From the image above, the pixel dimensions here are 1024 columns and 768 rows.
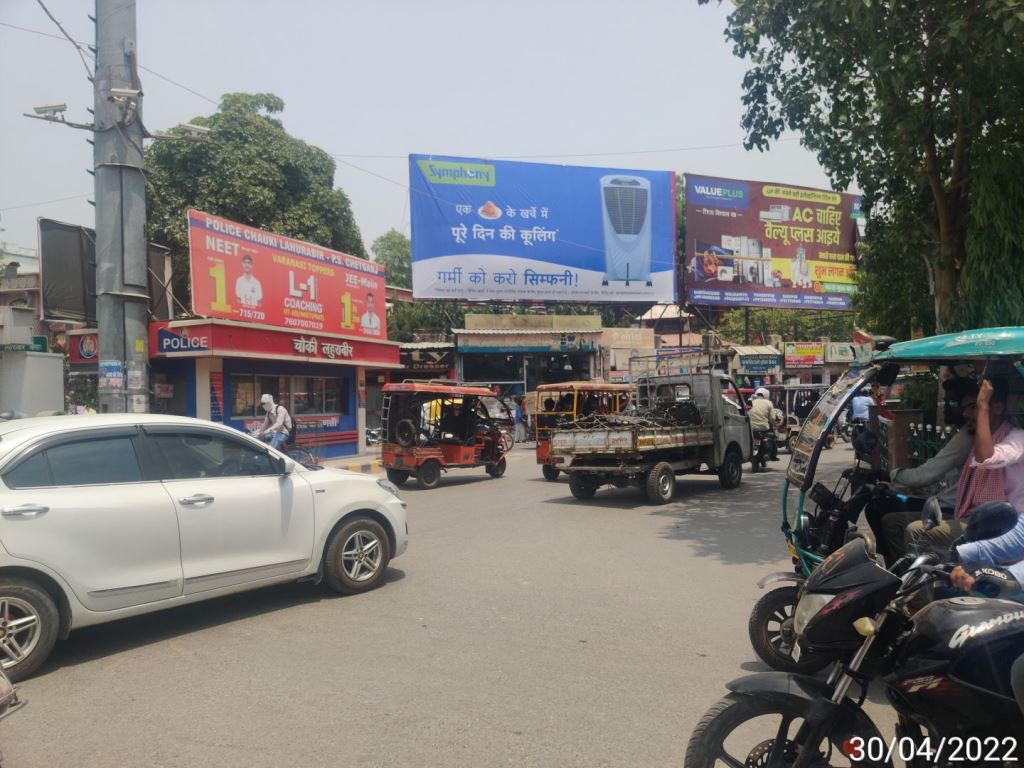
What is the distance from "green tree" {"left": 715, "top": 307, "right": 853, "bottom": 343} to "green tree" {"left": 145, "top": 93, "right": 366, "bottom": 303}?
2283cm

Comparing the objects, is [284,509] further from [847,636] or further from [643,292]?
[643,292]

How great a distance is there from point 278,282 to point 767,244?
22458mm

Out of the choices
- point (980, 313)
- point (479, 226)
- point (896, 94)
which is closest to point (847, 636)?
point (980, 313)

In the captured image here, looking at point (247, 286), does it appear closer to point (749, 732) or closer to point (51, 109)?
point (51, 109)

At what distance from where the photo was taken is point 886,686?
289cm

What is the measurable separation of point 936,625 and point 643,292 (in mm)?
28580

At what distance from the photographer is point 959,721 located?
104 inches

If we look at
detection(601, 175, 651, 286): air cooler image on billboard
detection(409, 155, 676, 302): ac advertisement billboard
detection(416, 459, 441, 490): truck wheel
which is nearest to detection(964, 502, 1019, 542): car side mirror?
detection(416, 459, 441, 490): truck wheel

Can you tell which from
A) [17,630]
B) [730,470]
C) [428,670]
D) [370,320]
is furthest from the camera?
[370,320]

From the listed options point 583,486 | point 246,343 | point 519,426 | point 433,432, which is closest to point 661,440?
point 583,486

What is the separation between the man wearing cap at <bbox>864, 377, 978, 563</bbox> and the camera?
16.5 ft

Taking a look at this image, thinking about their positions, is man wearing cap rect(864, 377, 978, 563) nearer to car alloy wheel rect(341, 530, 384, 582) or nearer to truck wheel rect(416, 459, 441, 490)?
car alloy wheel rect(341, 530, 384, 582)

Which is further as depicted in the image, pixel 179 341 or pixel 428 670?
pixel 179 341
